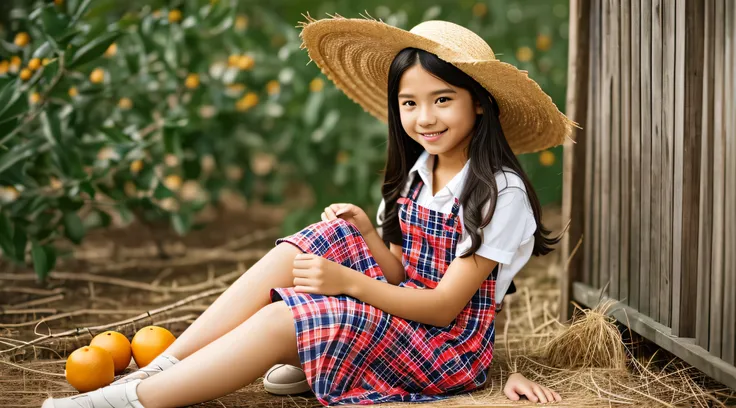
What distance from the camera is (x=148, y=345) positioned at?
2326mm

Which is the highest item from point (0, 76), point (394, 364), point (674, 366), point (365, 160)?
point (0, 76)

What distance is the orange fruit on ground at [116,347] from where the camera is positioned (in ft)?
7.51

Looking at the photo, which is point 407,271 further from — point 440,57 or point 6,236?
point 6,236

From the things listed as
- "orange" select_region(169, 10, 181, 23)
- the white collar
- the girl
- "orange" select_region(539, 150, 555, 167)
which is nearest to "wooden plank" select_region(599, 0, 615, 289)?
the girl

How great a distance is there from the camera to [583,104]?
2752 millimetres

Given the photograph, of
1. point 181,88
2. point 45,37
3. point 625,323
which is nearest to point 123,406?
point 625,323

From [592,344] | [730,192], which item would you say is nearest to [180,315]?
[592,344]

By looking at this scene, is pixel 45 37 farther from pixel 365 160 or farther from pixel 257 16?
pixel 257 16

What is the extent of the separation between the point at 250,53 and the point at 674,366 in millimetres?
2528

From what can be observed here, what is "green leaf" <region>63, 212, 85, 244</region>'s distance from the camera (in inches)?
133

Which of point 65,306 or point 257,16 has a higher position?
point 257,16

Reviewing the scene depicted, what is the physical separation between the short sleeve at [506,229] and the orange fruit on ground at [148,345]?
855 millimetres

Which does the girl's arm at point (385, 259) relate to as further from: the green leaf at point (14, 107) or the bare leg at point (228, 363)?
the green leaf at point (14, 107)

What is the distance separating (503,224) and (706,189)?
0.49 meters
